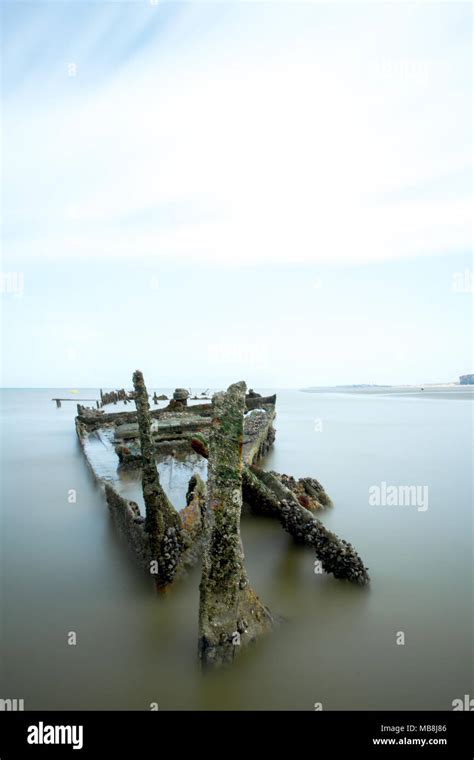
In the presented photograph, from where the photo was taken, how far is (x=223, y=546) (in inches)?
173

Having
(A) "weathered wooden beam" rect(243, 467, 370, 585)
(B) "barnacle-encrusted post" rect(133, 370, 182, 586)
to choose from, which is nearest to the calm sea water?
(A) "weathered wooden beam" rect(243, 467, 370, 585)

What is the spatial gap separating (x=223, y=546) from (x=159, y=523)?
1818mm

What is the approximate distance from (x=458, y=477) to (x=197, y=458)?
8.31 meters

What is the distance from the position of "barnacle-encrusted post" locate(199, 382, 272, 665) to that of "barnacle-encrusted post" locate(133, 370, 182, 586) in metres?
1.65

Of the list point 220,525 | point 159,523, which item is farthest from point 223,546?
point 159,523

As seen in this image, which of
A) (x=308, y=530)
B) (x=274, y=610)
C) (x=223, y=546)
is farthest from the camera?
(x=308, y=530)

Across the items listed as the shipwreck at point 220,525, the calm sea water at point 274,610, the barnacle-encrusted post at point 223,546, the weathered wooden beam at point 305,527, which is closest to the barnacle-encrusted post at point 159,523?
the shipwreck at point 220,525

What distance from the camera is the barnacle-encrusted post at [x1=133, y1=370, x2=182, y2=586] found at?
5922 millimetres

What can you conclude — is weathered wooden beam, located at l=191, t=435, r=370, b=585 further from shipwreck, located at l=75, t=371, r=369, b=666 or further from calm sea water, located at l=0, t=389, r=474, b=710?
calm sea water, located at l=0, t=389, r=474, b=710

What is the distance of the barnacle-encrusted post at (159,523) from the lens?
233 inches

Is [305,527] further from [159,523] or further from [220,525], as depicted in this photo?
[220,525]

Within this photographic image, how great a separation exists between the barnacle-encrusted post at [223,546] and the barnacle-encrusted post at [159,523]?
5.42 feet

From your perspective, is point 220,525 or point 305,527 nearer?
point 220,525

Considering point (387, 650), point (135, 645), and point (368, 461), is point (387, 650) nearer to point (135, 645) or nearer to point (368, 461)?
point (135, 645)
